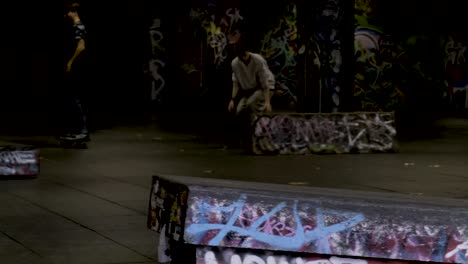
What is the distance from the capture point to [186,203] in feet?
18.1

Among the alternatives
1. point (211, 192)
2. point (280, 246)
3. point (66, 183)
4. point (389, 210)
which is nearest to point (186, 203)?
point (211, 192)

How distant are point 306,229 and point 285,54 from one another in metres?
23.4

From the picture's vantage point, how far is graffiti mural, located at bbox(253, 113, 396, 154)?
48.3ft

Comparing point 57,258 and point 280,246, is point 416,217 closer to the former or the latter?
point 280,246

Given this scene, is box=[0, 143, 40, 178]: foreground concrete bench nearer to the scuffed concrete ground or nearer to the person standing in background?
the scuffed concrete ground

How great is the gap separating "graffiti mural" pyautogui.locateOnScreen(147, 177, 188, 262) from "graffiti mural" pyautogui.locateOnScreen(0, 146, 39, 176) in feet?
17.9

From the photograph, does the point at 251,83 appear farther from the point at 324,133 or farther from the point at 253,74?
the point at 324,133

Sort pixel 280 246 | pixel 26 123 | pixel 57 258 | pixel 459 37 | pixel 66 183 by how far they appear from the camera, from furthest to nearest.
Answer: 1. pixel 459 37
2. pixel 26 123
3. pixel 66 183
4. pixel 57 258
5. pixel 280 246

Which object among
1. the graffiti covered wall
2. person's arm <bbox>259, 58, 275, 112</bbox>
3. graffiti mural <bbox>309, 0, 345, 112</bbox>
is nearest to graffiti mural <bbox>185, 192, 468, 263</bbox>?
person's arm <bbox>259, 58, 275, 112</bbox>

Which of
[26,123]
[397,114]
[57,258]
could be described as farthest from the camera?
[397,114]

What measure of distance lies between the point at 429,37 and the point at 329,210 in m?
21.7

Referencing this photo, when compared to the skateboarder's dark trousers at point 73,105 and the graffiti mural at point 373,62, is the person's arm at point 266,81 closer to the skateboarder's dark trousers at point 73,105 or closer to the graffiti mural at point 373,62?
the skateboarder's dark trousers at point 73,105

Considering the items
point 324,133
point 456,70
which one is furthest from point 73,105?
point 456,70

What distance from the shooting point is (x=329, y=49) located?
16516 mm
